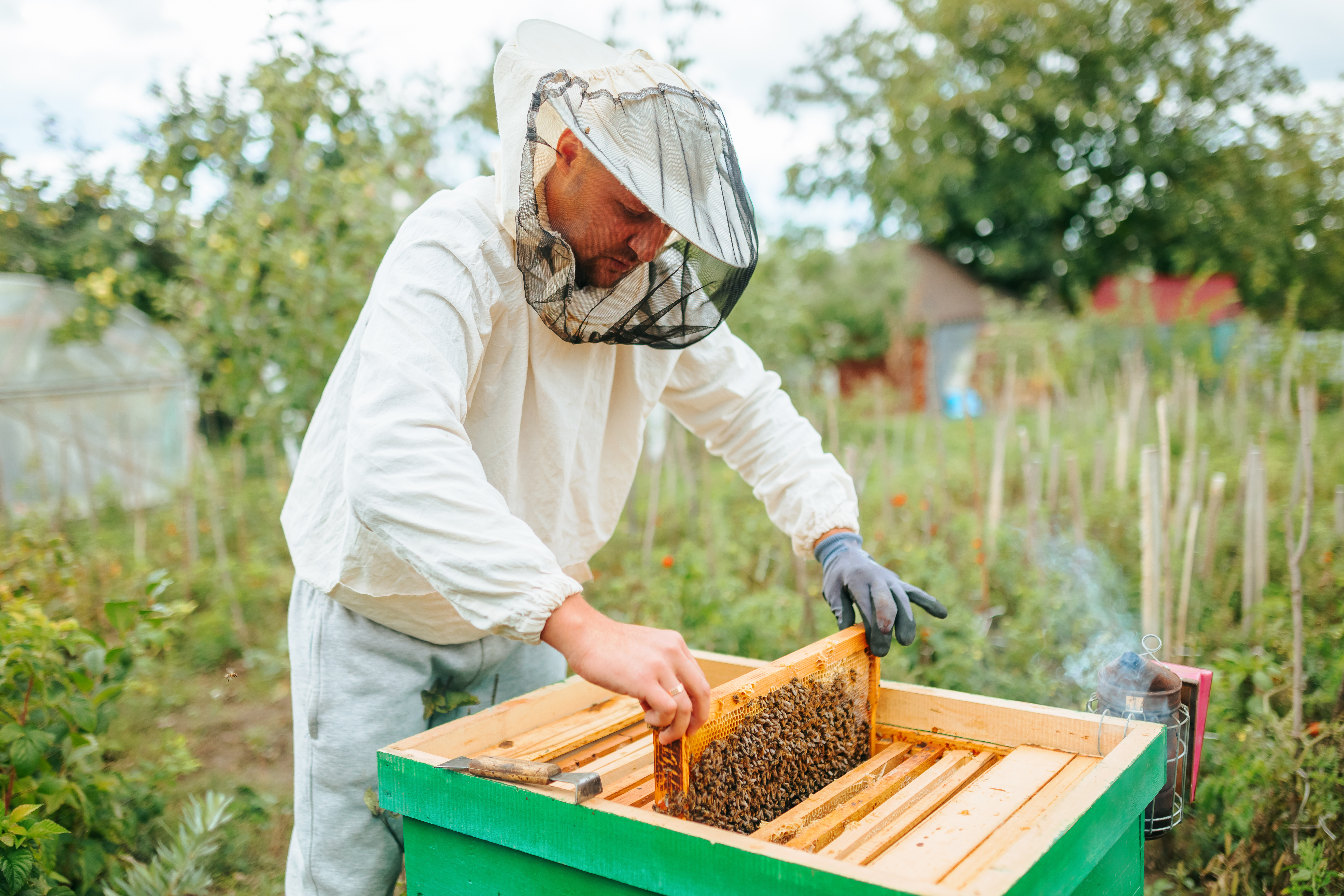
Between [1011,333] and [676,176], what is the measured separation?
1105cm

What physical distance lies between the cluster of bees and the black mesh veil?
71cm

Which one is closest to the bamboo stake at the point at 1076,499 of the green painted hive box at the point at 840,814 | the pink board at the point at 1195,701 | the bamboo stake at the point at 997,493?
the bamboo stake at the point at 997,493

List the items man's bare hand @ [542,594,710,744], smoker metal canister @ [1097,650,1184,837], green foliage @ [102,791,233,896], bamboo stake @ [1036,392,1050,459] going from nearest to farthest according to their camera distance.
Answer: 1. man's bare hand @ [542,594,710,744]
2. smoker metal canister @ [1097,650,1184,837]
3. green foliage @ [102,791,233,896]
4. bamboo stake @ [1036,392,1050,459]

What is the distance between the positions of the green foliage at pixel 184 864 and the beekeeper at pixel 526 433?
25.4 inches

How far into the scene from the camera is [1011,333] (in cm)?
1162

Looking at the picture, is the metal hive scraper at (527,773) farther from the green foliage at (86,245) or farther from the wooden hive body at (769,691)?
the green foliage at (86,245)

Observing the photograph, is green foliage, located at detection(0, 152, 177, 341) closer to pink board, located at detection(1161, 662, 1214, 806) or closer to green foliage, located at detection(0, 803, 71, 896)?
green foliage, located at detection(0, 803, 71, 896)

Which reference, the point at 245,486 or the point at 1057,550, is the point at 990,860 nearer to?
the point at 1057,550

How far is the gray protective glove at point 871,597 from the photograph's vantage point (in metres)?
→ 1.75

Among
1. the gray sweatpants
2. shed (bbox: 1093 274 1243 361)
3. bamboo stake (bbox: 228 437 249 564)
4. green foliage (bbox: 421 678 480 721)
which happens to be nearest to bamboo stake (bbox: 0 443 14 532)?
bamboo stake (bbox: 228 437 249 564)

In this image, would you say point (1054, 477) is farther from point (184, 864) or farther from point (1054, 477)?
point (184, 864)

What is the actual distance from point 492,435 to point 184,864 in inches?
Answer: 59.7

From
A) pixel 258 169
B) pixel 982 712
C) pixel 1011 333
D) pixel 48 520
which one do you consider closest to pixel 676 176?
pixel 982 712

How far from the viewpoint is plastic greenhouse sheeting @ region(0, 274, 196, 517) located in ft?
26.3
